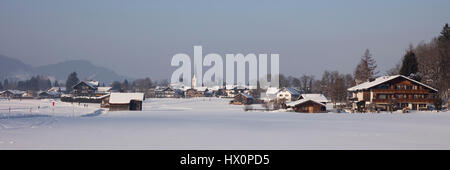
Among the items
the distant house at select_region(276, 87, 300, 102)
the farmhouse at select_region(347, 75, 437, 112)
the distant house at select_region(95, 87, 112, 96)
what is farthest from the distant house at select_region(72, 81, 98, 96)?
the farmhouse at select_region(347, 75, 437, 112)

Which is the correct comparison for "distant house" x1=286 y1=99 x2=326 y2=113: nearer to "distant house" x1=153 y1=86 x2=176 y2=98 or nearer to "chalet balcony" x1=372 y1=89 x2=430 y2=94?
"chalet balcony" x1=372 y1=89 x2=430 y2=94

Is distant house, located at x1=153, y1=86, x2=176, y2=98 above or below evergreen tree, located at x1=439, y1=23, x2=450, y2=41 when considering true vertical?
below

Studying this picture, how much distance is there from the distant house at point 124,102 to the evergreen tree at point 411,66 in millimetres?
48245

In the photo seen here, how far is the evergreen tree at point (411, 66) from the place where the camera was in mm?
74125

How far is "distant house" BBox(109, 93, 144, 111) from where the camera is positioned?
7662 centimetres

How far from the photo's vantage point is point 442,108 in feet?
218

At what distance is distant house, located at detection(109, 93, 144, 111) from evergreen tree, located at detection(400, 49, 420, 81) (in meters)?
48.2

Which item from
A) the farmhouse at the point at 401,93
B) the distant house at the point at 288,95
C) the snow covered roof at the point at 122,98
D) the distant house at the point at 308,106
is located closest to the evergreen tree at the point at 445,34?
the farmhouse at the point at 401,93

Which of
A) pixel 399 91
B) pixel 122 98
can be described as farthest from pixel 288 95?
pixel 122 98
